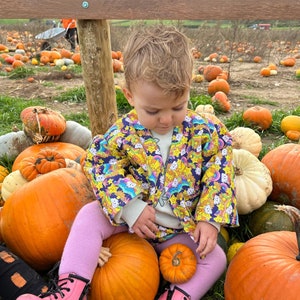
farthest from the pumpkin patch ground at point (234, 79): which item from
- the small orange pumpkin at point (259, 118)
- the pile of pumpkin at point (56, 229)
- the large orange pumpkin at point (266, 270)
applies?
the large orange pumpkin at point (266, 270)

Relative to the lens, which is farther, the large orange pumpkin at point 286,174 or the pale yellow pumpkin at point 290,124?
the pale yellow pumpkin at point 290,124

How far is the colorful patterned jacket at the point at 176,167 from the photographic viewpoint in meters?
2.04

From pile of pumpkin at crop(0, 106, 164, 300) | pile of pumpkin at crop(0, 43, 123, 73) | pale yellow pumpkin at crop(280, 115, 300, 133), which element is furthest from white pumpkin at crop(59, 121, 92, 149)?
pile of pumpkin at crop(0, 43, 123, 73)

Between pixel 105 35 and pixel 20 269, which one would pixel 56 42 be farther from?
pixel 20 269

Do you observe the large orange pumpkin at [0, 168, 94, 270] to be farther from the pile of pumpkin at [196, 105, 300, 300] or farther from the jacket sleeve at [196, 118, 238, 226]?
the pile of pumpkin at [196, 105, 300, 300]

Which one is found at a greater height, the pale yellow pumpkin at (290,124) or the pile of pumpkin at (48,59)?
the pale yellow pumpkin at (290,124)

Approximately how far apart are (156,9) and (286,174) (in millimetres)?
1442

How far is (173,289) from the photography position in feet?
6.59

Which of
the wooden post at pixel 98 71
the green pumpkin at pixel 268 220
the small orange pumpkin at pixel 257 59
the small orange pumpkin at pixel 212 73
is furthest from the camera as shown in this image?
the small orange pumpkin at pixel 257 59

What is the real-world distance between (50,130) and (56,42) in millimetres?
11777

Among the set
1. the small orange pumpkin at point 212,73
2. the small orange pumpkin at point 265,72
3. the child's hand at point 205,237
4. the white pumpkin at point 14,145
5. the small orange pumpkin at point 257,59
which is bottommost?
the small orange pumpkin at point 257,59

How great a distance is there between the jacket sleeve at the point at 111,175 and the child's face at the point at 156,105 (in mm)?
286

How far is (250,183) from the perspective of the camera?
8.55 ft

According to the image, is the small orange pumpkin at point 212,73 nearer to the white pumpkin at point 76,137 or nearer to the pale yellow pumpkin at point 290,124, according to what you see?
the pale yellow pumpkin at point 290,124
